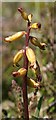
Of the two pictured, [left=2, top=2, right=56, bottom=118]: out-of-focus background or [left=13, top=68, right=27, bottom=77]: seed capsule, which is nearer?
[left=13, top=68, right=27, bottom=77]: seed capsule

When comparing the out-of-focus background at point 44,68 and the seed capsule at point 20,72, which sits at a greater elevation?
the seed capsule at point 20,72

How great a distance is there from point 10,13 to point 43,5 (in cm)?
135

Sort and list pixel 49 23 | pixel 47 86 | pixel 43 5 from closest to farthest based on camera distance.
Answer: pixel 47 86, pixel 49 23, pixel 43 5

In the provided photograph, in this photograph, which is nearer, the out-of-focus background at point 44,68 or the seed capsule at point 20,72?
the seed capsule at point 20,72

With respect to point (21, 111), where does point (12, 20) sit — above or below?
above

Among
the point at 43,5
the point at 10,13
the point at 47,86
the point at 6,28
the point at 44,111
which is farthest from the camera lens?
the point at 10,13

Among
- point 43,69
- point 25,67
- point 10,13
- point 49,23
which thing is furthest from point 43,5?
point 25,67

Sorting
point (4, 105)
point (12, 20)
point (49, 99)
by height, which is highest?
point (12, 20)

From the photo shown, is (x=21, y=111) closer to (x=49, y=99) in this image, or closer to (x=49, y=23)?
(x=49, y=99)

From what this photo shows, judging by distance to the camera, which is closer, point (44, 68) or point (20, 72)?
point (20, 72)

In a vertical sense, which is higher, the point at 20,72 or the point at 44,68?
the point at 20,72

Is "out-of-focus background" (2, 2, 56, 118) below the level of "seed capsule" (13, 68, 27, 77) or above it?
below

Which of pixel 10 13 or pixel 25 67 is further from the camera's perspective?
pixel 10 13

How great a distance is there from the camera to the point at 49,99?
7.54ft
